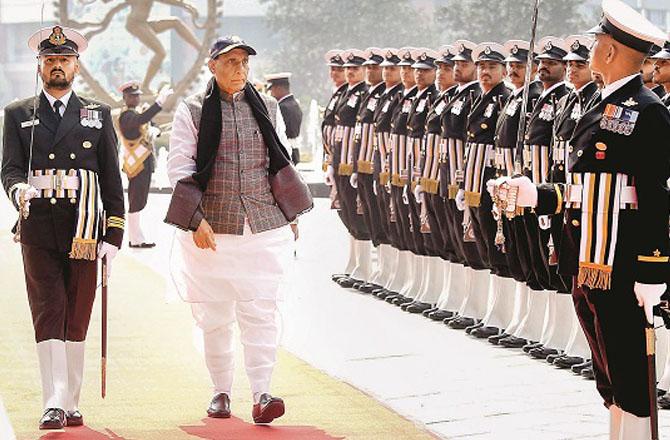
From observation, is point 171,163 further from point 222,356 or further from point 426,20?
point 426,20

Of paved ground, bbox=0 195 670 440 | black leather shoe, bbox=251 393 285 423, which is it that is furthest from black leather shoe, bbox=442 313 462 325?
black leather shoe, bbox=251 393 285 423

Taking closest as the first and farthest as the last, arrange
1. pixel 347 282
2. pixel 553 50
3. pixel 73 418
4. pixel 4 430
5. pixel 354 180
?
pixel 4 430 < pixel 73 418 < pixel 553 50 < pixel 354 180 < pixel 347 282

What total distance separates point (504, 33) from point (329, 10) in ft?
22.6

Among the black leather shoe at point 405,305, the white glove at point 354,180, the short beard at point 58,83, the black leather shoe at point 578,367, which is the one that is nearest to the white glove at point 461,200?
the black leather shoe at point 405,305

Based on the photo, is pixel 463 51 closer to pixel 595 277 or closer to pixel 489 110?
pixel 489 110

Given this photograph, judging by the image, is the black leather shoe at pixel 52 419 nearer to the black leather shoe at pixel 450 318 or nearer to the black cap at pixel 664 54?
the black cap at pixel 664 54

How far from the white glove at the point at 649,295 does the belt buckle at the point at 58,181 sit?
2747 millimetres

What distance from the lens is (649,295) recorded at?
19.5 feet

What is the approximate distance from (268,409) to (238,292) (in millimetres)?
564

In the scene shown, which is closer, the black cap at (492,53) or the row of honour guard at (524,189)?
the row of honour guard at (524,189)

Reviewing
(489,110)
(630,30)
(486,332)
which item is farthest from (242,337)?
(489,110)

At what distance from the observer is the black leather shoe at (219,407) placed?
7.92 m

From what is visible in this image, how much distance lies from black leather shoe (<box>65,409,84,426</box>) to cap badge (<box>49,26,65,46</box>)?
1.62m

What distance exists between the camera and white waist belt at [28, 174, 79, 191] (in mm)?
7547
